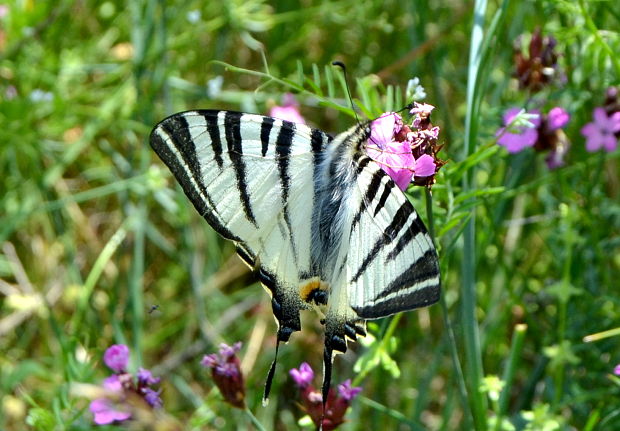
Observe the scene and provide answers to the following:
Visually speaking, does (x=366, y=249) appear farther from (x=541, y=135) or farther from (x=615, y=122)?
(x=615, y=122)

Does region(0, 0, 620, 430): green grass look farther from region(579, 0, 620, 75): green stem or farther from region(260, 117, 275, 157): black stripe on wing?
region(260, 117, 275, 157): black stripe on wing

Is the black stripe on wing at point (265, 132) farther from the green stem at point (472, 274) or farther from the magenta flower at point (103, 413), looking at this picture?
the magenta flower at point (103, 413)

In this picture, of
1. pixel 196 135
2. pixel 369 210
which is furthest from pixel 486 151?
pixel 196 135

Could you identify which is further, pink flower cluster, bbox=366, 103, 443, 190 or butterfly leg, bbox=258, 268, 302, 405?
butterfly leg, bbox=258, 268, 302, 405

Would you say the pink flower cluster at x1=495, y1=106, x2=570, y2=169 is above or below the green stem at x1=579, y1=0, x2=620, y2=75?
below

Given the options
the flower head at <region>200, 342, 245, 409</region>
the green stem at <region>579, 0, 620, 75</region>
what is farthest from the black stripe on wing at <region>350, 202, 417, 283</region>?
the green stem at <region>579, 0, 620, 75</region>

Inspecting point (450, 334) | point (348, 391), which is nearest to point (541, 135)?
point (450, 334)
